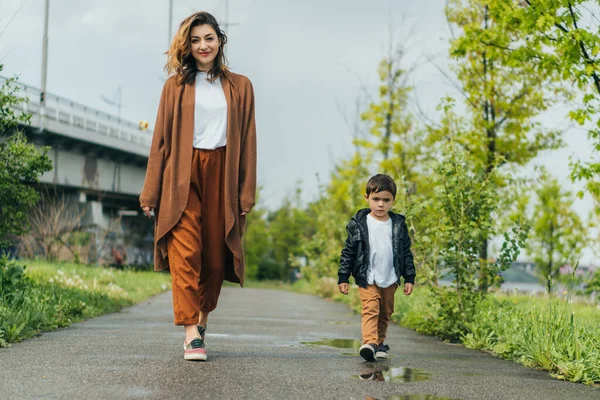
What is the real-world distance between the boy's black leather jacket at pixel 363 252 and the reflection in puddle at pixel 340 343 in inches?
35.6

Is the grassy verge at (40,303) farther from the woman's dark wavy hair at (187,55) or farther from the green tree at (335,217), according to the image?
the green tree at (335,217)

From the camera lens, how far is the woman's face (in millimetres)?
5729

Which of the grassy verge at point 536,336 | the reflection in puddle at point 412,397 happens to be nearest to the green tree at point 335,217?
the grassy verge at point 536,336

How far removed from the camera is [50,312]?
808 centimetres

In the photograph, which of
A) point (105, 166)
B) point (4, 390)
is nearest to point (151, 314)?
point (4, 390)

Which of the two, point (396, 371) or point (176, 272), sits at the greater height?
point (176, 272)

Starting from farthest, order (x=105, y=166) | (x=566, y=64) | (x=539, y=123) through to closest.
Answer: (x=105, y=166), (x=539, y=123), (x=566, y=64)

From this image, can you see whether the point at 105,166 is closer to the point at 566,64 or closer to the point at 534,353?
the point at 566,64

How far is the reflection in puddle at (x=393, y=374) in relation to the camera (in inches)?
196

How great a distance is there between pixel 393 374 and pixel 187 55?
8.31 ft

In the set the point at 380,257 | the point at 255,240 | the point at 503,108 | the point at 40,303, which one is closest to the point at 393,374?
the point at 380,257

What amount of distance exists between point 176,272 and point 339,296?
1237 cm

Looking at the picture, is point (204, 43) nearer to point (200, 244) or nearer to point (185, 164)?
point (185, 164)

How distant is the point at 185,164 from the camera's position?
5.53 metres
